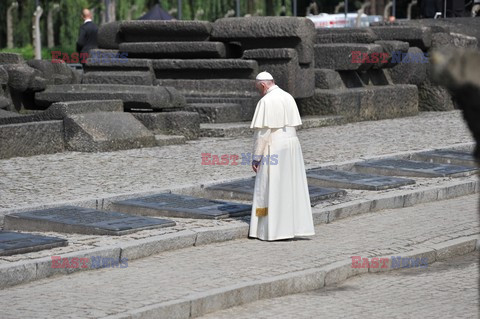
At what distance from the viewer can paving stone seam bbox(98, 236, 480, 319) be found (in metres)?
6.31

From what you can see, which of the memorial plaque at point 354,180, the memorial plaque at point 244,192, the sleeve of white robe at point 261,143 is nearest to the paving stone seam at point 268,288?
the sleeve of white robe at point 261,143

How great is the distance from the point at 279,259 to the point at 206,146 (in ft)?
22.3

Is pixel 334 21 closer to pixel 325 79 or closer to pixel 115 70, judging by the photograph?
pixel 325 79

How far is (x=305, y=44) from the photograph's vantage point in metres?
17.8

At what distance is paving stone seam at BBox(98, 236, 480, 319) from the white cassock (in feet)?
3.50

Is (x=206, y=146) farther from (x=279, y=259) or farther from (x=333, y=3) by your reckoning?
(x=333, y=3)

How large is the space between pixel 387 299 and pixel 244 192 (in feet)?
11.8

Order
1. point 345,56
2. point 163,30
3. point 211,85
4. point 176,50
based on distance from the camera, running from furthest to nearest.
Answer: point 345,56 < point 163,30 < point 176,50 < point 211,85

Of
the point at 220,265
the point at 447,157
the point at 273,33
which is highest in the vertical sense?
the point at 273,33

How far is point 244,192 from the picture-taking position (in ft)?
34.5

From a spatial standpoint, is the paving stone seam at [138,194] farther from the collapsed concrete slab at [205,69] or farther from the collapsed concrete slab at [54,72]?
the collapsed concrete slab at [54,72]

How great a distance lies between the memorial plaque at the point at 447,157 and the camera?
1327 cm

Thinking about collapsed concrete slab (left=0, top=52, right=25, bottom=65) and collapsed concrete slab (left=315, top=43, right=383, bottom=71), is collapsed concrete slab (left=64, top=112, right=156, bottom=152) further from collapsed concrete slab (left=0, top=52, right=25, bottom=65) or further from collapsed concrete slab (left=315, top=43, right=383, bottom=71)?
collapsed concrete slab (left=315, top=43, right=383, bottom=71)

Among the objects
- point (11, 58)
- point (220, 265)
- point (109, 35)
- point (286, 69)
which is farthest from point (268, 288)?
point (109, 35)
